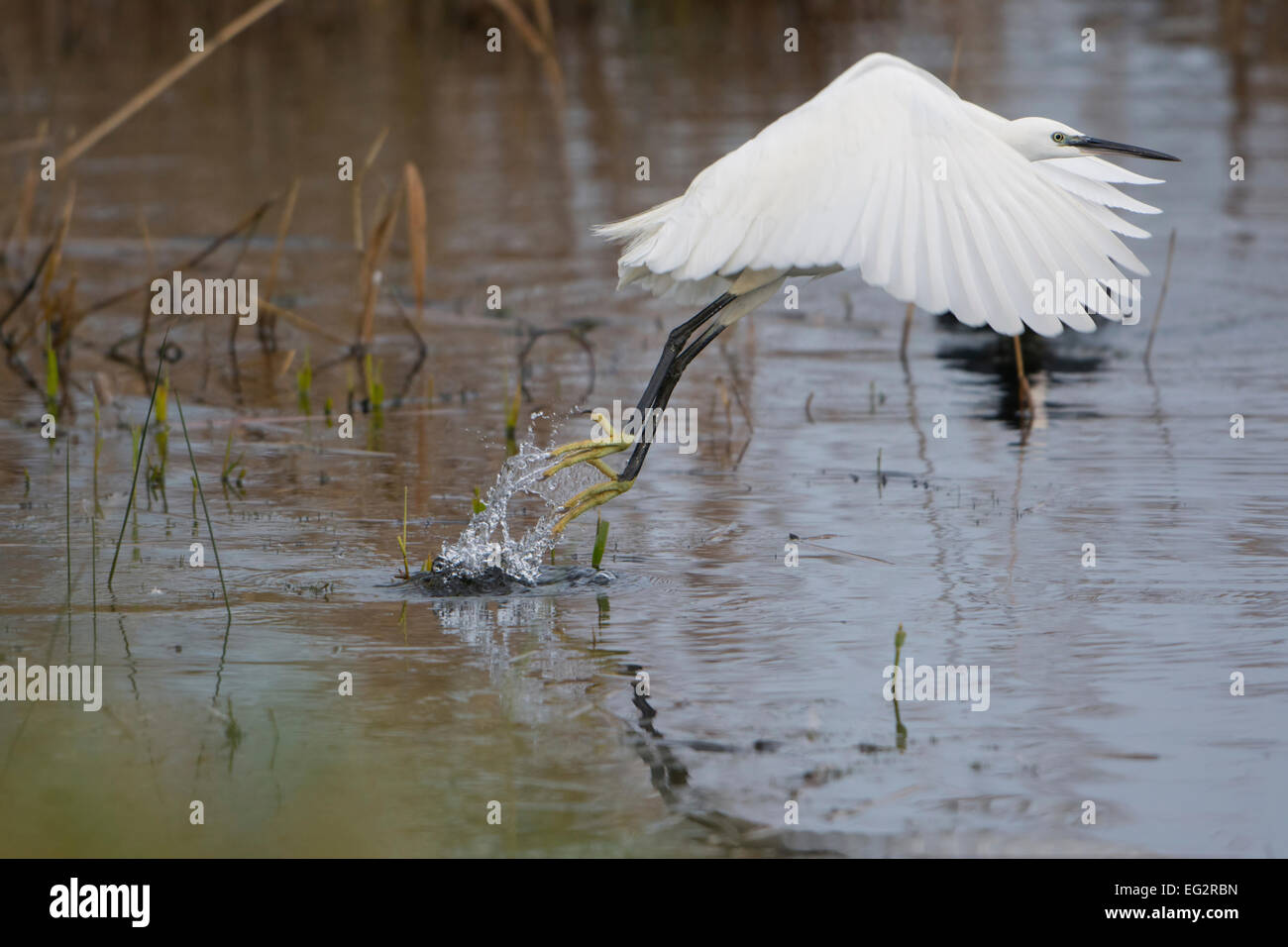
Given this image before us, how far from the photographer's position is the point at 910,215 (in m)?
4.85

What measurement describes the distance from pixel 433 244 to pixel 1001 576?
7.02 meters

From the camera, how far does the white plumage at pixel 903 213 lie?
4707 millimetres

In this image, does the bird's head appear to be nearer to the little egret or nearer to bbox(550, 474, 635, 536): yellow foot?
the little egret

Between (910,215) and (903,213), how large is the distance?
0.13 feet

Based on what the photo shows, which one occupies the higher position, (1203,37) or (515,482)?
(1203,37)

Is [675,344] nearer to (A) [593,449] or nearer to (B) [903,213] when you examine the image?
(A) [593,449]

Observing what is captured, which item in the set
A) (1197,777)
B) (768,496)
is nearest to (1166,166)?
(768,496)

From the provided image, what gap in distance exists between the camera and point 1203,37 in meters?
23.3

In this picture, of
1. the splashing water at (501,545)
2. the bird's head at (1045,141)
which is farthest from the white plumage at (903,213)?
the splashing water at (501,545)

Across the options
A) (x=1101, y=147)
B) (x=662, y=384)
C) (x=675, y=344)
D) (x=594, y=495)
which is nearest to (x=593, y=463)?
(x=594, y=495)

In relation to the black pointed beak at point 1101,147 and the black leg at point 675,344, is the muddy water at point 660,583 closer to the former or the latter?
the black leg at point 675,344

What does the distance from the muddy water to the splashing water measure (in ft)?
0.39

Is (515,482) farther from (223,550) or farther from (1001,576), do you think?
(1001,576)

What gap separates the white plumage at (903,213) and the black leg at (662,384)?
2.23 ft
